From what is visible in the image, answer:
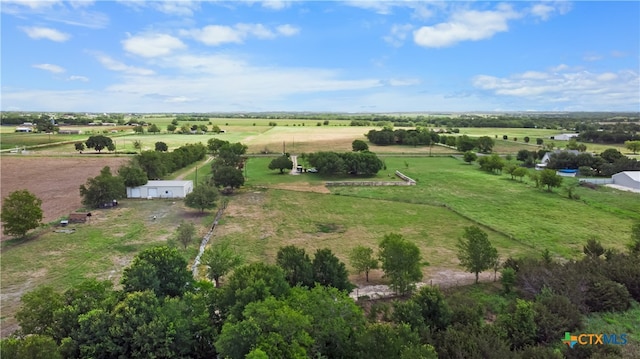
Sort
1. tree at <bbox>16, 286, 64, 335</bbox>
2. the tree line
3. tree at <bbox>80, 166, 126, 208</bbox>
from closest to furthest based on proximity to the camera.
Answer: the tree line < tree at <bbox>16, 286, 64, 335</bbox> < tree at <bbox>80, 166, 126, 208</bbox>

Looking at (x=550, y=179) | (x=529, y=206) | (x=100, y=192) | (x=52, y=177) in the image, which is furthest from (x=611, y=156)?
(x=52, y=177)

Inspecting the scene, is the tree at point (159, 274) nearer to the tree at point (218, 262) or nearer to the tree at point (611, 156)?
the tree at point (218, 262)

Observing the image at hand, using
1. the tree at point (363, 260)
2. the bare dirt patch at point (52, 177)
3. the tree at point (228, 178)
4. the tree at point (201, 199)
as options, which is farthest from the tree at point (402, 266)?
the bare dirt patch at point (52, 177)

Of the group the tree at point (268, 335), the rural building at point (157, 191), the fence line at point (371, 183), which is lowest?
the fence line at point (371, 183)

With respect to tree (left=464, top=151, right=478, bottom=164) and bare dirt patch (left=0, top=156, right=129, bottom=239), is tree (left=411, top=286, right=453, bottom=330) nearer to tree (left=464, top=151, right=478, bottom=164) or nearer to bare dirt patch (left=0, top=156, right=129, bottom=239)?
bare dirt patch (left=0, top=156, right=129, bottom=239)

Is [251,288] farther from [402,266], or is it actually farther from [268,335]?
[402,266]

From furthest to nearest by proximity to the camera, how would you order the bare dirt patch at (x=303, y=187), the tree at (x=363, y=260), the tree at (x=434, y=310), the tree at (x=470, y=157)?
1. the tree at (x=470, y=157)
2. the bare dirt patch at (x=303, y=187)
3. the tree at (x=363, y=260)
4. the tree at (x=434, y=310)

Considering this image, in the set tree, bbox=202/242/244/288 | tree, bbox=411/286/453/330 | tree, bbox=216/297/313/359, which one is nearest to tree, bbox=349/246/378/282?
tree, bbox=411/286/453/330

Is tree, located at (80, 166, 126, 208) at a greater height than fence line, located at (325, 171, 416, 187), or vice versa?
tree, located at (80, 166, 126, 208)
